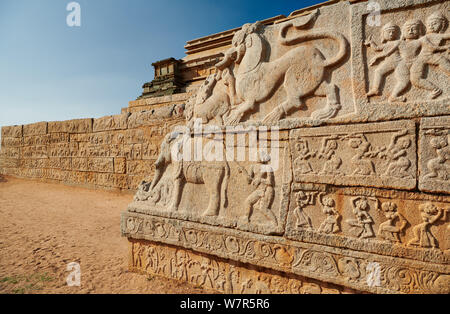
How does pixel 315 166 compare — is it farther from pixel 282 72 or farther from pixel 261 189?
pixel 282 72

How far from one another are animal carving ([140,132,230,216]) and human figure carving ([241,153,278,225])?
0.24 metres

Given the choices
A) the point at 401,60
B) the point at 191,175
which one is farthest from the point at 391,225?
the point at 191,175

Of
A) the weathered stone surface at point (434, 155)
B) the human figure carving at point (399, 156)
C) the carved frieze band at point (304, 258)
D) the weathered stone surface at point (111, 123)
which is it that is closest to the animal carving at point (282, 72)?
the human figure carving at point (399, 156)

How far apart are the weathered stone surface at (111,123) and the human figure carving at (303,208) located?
5.51 m

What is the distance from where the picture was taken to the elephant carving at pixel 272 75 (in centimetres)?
208

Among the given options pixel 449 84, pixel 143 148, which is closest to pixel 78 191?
pixel 143 148

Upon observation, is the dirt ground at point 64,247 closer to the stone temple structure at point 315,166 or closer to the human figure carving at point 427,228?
the stone temple structure at point 315,166

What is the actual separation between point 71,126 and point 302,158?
295 inches

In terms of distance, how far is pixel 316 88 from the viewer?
2111mm

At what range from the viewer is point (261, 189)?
220 centimetres

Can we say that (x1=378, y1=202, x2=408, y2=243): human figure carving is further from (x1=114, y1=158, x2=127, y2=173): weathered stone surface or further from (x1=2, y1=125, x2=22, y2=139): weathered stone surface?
(x1=2, y1=125, x2=22, y2=139): weathered stone surface

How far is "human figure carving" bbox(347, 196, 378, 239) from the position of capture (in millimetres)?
1794
